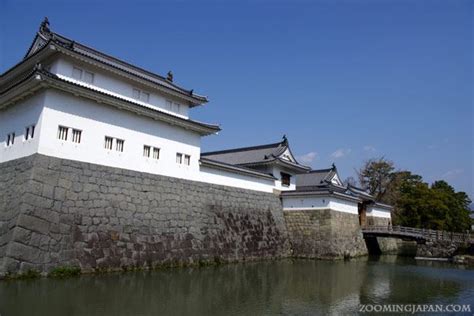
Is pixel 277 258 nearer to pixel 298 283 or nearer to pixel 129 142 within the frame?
pixel 298 283

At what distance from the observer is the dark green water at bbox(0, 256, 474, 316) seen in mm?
6844

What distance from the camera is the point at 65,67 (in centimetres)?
1162

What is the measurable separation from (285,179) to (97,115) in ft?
41.7

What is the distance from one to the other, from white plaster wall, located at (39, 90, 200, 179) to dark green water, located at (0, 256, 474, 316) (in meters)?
3.77

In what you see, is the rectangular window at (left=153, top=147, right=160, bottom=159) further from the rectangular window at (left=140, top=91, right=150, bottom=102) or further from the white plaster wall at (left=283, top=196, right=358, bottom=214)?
the white plaster wall at (left=283, top=196, right=358, bottom=214)

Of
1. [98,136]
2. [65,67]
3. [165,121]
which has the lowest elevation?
[98,136]

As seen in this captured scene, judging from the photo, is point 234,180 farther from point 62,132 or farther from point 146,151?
point 62,132

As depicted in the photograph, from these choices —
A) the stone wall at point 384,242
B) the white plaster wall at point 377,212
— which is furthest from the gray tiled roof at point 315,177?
the stone wall at point 384,242

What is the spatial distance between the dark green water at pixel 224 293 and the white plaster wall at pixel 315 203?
6.56 meters

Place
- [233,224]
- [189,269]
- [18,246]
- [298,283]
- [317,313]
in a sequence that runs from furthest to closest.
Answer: [233,224] → [189,269] → [298,283] → [18,246] → [317,313]

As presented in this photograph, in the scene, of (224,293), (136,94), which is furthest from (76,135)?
(224,293)

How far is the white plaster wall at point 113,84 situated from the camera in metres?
11.6

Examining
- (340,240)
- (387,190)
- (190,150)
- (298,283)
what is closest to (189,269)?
(298,283)

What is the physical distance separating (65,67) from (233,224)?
9.20 meters
